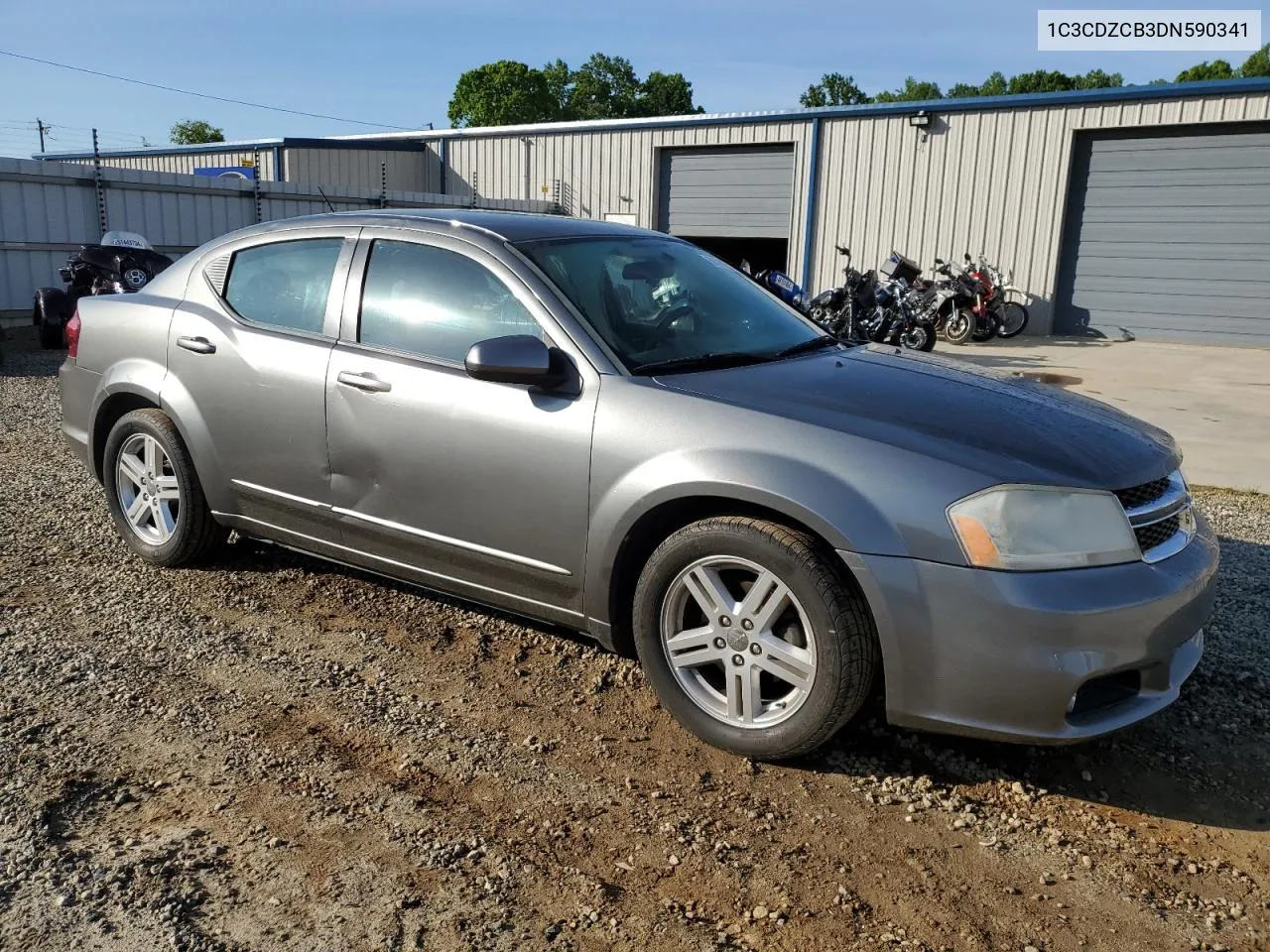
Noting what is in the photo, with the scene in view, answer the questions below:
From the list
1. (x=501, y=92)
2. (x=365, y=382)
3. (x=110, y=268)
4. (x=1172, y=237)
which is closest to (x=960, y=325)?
(x=1172, y=237)

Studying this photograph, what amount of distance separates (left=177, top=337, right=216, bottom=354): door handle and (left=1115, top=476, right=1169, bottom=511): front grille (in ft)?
11.5

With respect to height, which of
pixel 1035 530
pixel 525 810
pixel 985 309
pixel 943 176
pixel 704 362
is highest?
pixel 943 176

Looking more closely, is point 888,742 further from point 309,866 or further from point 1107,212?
point 1107,212

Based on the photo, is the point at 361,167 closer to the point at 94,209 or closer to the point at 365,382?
the point at 94,209

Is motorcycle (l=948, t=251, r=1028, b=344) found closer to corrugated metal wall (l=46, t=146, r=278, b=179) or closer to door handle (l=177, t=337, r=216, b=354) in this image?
door handle (l=177, t=337, r=216, b=354)

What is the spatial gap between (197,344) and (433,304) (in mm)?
1257

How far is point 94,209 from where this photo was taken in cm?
1540

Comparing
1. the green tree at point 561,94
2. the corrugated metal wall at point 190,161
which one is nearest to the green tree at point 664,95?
the green tree at point 561,94

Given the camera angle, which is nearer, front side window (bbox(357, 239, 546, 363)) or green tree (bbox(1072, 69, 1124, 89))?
front side window (bbox(357, 239, 546, 363))

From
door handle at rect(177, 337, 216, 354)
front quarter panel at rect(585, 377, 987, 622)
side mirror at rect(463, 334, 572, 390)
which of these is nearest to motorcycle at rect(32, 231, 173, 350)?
door handle at rect(177, 337, 216, 354)

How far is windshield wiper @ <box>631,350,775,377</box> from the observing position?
11.1ft

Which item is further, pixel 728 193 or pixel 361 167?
pixel 361 167

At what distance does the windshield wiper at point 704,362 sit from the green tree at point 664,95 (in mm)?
88091

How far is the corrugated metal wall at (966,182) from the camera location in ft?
57.3
